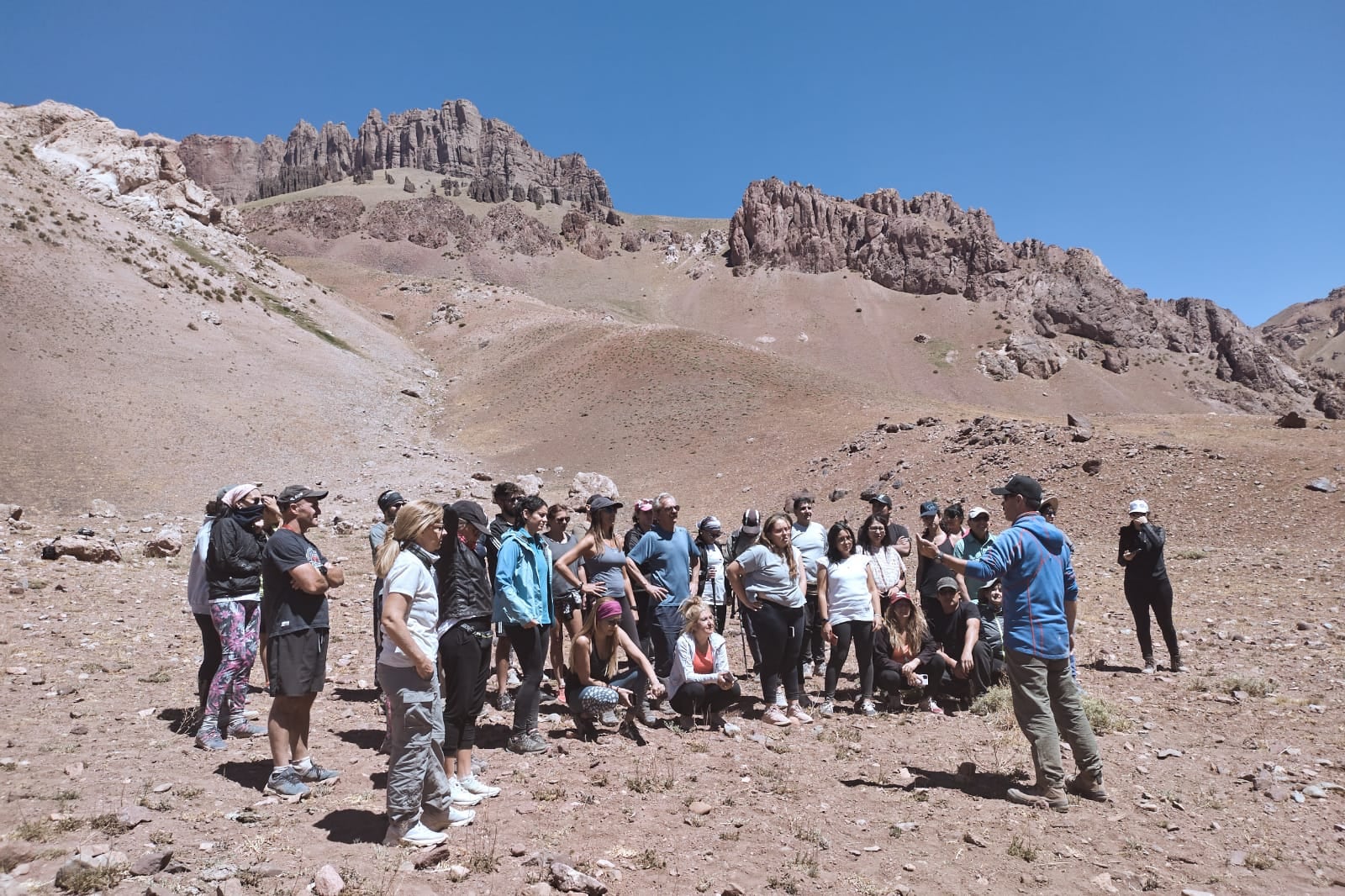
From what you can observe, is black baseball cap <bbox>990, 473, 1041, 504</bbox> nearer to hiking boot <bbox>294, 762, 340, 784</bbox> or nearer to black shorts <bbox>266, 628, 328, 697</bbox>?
black shorts <bbox>266, 628, 328, 697</bbox>

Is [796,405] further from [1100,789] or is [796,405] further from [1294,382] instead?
[1294,382]

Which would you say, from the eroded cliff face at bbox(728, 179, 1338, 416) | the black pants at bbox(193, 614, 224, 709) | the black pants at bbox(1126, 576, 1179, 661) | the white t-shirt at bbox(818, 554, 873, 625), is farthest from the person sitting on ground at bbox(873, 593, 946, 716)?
the eroded cliff face at bbox(728, 179, 1338, 416)

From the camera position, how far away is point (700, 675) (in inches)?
286

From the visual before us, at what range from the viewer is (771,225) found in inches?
4102

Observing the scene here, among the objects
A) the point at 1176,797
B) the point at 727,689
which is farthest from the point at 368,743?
the point at 1176,797

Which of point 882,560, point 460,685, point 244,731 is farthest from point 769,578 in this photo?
point 244,731

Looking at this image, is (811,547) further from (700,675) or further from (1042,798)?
(1042,798)

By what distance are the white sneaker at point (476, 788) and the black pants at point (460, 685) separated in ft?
0.70

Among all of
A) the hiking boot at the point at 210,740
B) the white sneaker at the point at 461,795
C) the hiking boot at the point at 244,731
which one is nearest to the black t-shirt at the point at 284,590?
the white sneaker at the point at 461,795

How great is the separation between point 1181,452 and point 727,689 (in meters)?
20.4

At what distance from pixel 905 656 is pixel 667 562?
2832 millimetres

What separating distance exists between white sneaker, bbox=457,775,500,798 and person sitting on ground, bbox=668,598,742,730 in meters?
2.35

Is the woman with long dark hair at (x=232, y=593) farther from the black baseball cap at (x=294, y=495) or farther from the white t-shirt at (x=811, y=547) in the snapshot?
the white t-shirt at (x=811, y=547)

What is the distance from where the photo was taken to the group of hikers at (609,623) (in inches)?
183
